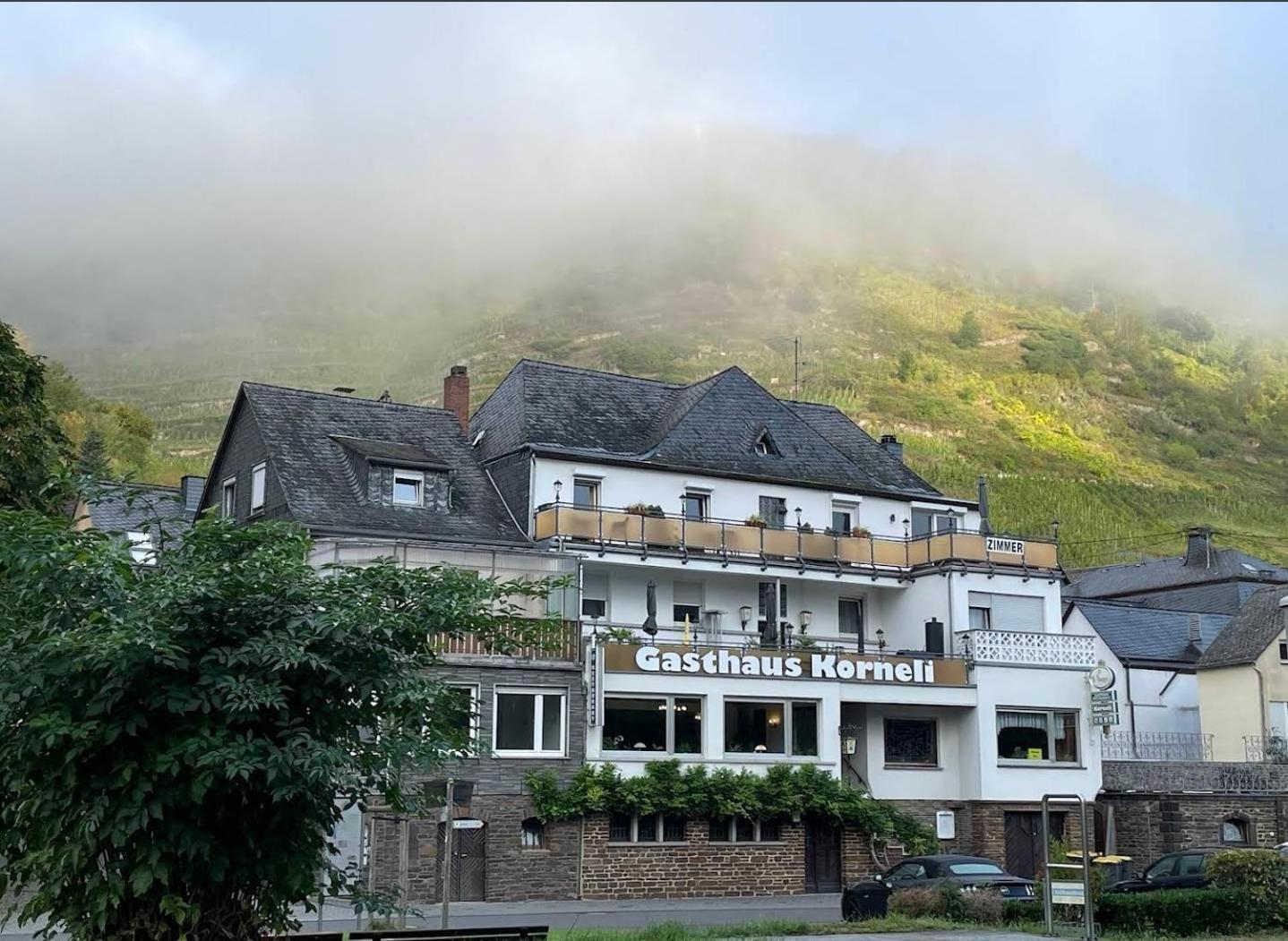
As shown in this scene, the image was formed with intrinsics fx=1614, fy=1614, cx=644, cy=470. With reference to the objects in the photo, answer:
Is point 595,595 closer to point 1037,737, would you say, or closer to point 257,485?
point 257,485

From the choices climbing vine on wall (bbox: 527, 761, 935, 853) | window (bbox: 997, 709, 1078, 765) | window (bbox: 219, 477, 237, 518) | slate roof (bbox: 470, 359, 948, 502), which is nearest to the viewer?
climbing vine on wall (bbox: 527, 761, 935, 853)

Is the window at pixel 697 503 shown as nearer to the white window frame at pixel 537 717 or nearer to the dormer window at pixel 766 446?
the dormer window at pixel 766 446

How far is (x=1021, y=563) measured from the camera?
157 ft

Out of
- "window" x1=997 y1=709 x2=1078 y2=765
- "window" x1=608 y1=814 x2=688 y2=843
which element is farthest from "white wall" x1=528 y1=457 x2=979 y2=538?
"window" x1=608 y1=814 x2=688 y2=843

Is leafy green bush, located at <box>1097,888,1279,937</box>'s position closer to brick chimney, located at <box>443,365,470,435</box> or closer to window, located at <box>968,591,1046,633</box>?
window, located at <box>968,591,1046,633</box>

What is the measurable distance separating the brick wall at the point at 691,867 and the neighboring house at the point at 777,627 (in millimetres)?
54

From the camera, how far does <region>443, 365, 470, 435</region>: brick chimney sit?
51.0m

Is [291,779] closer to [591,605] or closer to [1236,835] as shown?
[591,605]

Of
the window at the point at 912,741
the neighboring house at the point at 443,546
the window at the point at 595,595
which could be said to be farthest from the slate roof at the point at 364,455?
the window at the point at 912,741

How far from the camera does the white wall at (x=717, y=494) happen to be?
45344 millimetres

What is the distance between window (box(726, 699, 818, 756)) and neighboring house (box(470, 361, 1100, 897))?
0.06m

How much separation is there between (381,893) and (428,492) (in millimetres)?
27819

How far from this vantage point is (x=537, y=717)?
3803 centimetres

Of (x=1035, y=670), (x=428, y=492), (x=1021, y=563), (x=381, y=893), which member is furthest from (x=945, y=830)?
(x=381, y=893)
